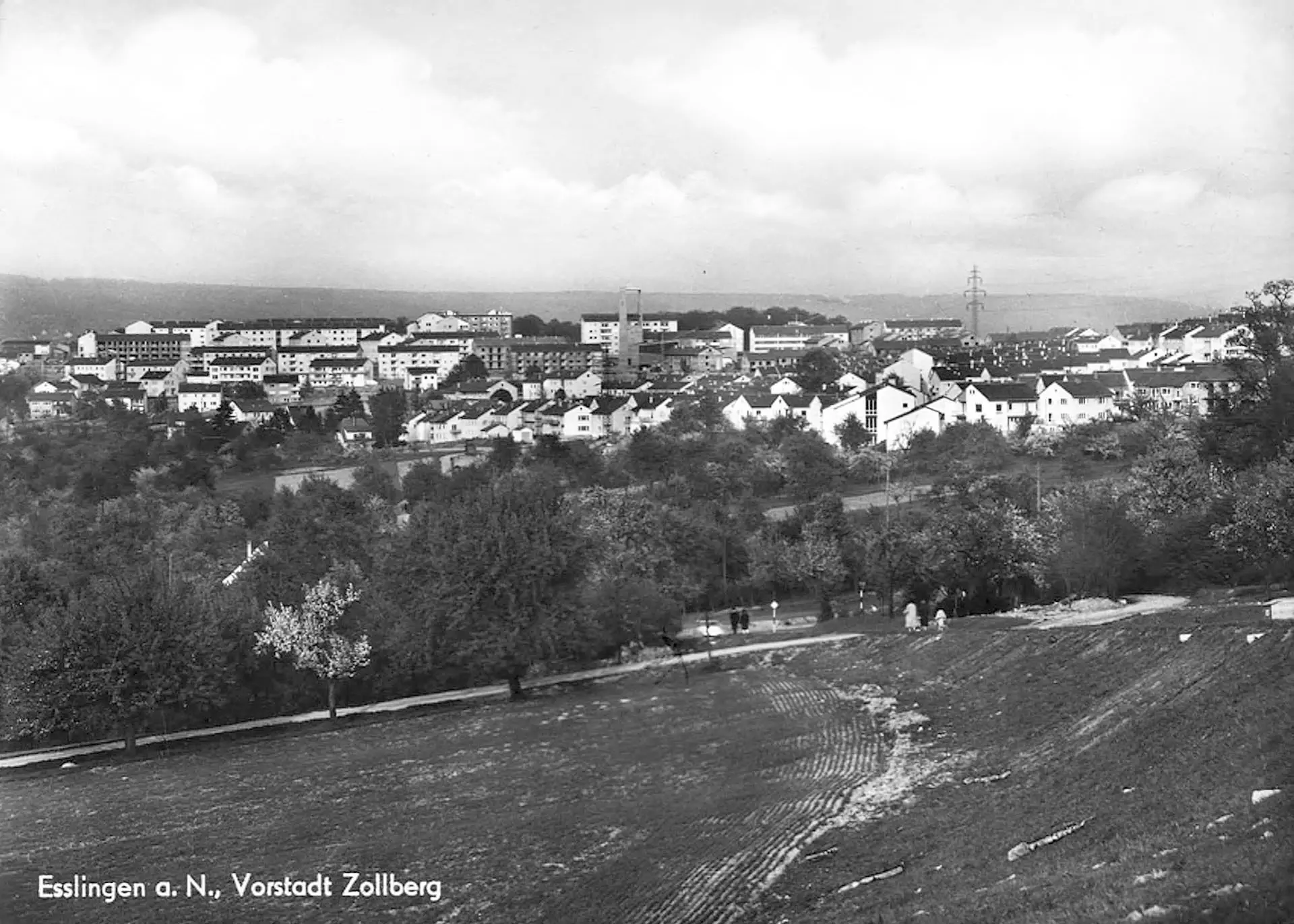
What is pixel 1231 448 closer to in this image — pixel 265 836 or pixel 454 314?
pixel 265 836

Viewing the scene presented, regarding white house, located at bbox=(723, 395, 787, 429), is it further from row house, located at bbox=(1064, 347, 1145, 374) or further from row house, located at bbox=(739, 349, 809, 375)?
row house, located at bbox=(1064, 347, 1145, 374)

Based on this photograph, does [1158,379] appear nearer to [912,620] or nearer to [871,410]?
[871,410]

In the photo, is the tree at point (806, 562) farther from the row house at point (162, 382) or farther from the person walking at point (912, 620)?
the row house at point (162, 382)

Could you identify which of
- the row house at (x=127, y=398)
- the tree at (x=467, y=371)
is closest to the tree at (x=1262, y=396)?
the tree at (x=467, y=371)

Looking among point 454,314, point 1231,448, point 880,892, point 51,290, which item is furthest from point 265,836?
point 454,314

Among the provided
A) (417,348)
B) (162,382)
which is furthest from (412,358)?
(162,382)
